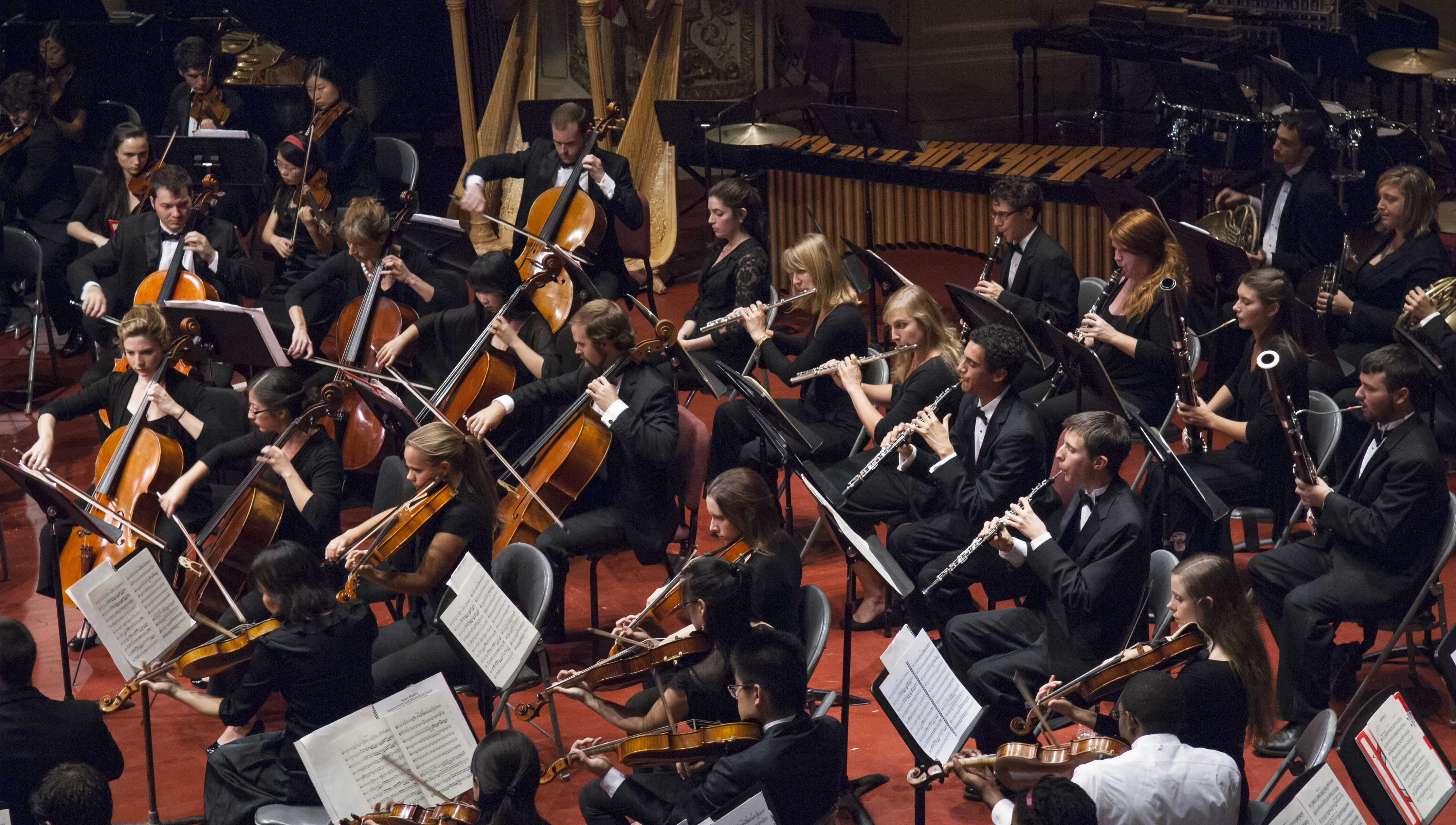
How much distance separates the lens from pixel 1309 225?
6.78 meters

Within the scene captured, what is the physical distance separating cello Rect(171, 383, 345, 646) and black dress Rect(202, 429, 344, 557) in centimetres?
4

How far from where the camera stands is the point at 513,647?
3.91 metres

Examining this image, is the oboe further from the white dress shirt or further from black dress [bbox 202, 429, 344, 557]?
black dress [bbox 202, 429, 344, 557]

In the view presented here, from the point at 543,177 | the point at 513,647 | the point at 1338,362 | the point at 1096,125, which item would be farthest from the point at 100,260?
the point at 1096,125

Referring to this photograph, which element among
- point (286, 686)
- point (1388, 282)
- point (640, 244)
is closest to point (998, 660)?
point (286, 686)

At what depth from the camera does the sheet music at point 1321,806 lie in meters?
3.01

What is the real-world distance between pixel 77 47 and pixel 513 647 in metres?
7.53

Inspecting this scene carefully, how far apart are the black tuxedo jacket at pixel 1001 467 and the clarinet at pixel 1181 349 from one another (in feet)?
2.53

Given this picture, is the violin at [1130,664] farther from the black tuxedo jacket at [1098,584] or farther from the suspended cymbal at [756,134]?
the suspended cymbal at [756,134]

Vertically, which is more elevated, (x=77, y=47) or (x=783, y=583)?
(x=77, y=47)

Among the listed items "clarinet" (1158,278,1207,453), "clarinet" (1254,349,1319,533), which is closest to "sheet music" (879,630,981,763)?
"clarinet" (1254,349,1319,533)

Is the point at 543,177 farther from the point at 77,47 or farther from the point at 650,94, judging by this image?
the point at 77,47

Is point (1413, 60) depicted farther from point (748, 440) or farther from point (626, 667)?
point (626, 667)

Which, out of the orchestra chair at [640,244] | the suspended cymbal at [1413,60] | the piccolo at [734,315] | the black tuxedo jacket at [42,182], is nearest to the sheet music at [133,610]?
the piccolo at [734,315]
